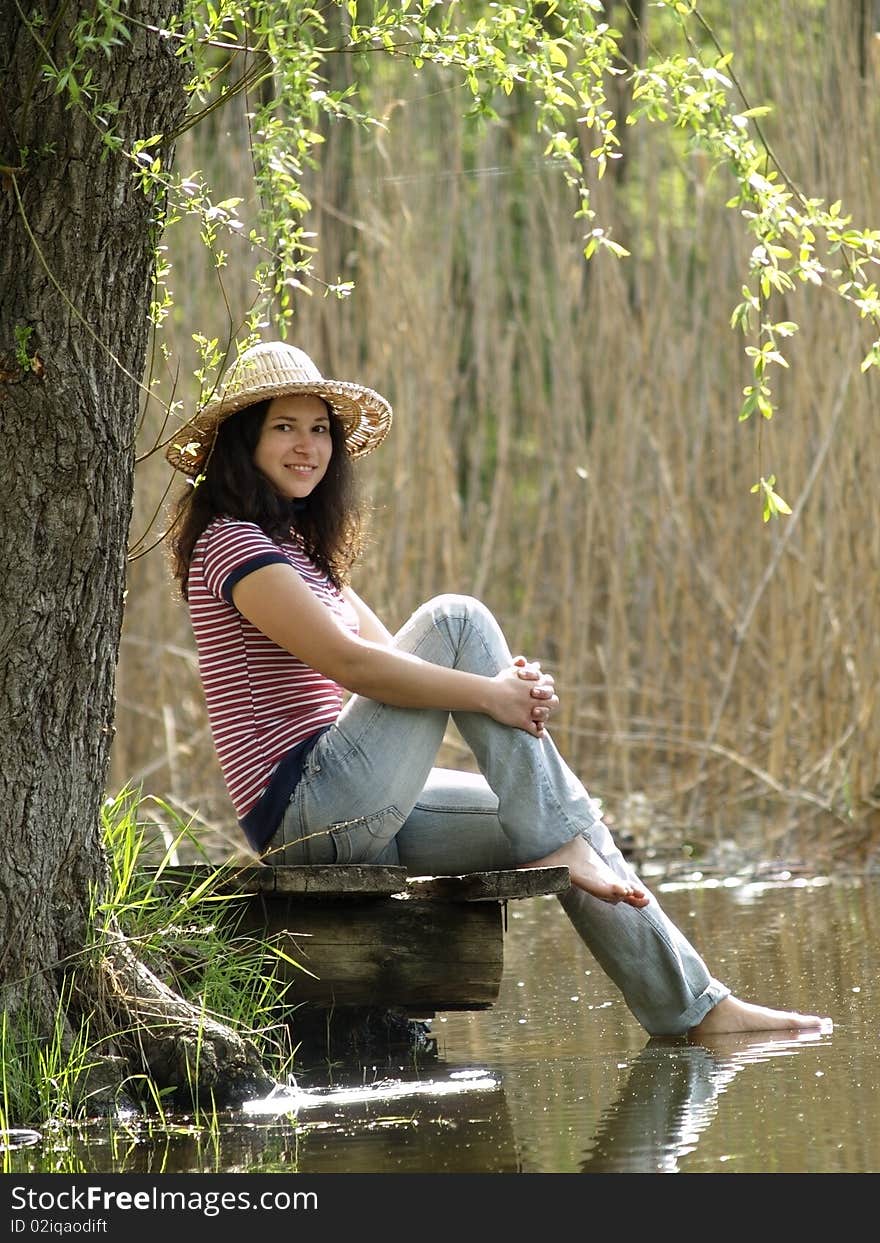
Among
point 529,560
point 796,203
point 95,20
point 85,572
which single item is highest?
point 796,203

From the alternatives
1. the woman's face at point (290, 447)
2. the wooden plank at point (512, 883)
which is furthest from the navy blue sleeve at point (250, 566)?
the wooden plank at point (512, 883)

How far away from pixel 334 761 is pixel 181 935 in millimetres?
383

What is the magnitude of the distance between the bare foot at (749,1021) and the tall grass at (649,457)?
1.91 meters

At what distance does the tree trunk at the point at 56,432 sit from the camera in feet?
8.57

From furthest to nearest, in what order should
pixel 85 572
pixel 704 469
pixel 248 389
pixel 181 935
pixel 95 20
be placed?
pixel 704 469 → pixel 248 389 → pixel 181 935 → pixel 85 572 → pixel 95 20

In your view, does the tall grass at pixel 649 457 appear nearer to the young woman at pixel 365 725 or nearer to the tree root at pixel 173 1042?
the young woman at pixel 365 725

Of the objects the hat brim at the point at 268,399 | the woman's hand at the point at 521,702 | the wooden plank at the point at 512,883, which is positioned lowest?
the wooden plank at the point at 512,883

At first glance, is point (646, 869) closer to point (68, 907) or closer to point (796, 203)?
point (796, 203)

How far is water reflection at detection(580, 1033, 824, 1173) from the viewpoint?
226cm

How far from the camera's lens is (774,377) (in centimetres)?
521

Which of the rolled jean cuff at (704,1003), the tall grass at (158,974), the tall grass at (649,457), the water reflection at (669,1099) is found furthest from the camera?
the tall grass at (649,457)

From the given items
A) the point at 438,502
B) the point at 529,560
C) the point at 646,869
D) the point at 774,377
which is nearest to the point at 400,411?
the point at 438,502

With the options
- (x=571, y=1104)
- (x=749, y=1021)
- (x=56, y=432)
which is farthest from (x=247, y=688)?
(x=749, y=1021)

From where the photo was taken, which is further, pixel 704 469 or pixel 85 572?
pixel 704 469
